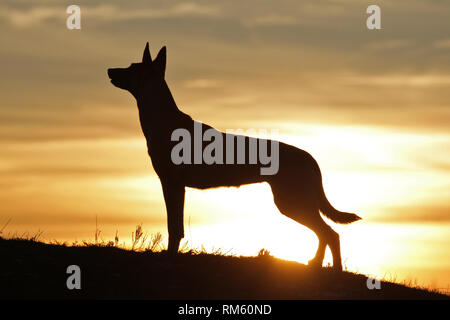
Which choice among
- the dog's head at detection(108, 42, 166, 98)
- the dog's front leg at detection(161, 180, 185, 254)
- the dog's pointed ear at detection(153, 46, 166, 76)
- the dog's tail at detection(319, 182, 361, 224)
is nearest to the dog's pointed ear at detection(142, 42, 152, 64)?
the dog's head at detection(108, 42, 166, 98)

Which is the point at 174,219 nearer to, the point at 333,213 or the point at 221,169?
the point at 221,169

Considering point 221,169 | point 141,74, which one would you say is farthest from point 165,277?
point 141,74

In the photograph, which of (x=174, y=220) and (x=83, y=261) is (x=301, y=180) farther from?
(x=83, y=261)

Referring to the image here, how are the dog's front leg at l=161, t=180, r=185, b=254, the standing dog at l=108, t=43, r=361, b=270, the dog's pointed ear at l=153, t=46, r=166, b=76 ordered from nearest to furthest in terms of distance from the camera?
the dog's front leg at l=161, t=180, r=185, b=254, the standing dog at l=108, t=43, r=361, b=270, the dog's pointed ear at l=153, t=46, r=166, b=76

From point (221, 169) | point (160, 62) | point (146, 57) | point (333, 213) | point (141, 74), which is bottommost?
point (333, 213)

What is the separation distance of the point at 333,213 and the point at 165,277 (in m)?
3.54

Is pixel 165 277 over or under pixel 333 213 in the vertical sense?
under

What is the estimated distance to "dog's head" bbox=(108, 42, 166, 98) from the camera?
12.6 metres

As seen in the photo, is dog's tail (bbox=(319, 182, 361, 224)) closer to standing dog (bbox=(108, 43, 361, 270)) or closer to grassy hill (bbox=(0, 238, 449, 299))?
standing dog (bbox=(108, 43, 361, 270))

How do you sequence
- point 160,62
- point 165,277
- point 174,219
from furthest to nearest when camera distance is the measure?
point 160,62 < point 174,219 < point 165,277

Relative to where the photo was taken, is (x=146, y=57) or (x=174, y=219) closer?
(x=174, y=219)

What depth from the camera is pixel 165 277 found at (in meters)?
10.6
